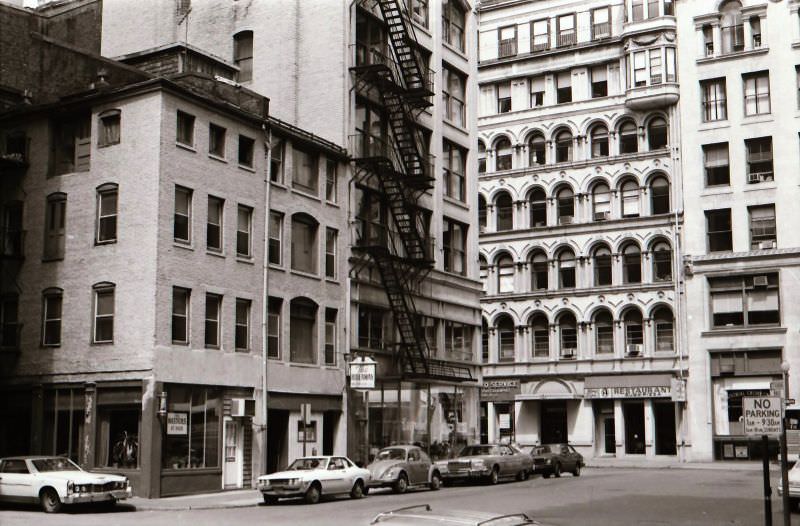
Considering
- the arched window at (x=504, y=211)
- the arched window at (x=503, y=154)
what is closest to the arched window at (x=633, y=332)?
the arched window at (x=504, y=211)

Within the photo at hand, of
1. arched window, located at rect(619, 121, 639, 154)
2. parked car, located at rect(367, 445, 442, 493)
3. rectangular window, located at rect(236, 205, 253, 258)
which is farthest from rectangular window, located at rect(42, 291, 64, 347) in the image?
arched window, located at rect(619, 121, 639, 154)

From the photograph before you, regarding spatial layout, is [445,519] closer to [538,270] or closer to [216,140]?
[216,140]

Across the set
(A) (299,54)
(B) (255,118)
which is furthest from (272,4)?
(B) (255,118)

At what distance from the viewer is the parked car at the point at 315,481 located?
2781 cm

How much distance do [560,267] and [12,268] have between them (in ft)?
127

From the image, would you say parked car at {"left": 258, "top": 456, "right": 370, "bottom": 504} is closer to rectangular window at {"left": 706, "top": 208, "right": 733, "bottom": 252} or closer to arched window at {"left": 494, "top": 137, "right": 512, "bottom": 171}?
rectangular window at {"left": 706, "top": 208, "right": 733, "bottom": 252}

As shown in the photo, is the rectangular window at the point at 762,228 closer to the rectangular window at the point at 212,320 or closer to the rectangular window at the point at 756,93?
the rectangular window at the point at 756,93

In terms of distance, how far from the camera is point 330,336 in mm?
40094

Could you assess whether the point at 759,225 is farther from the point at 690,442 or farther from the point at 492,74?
the point at 492,74

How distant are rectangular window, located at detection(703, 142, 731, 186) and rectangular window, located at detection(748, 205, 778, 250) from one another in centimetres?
251

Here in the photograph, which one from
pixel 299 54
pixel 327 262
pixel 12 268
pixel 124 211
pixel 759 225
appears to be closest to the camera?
pixel 124 211

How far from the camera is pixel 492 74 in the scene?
230ft

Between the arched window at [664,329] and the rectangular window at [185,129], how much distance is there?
36507 mm

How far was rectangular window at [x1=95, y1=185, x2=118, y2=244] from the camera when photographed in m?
32.8
